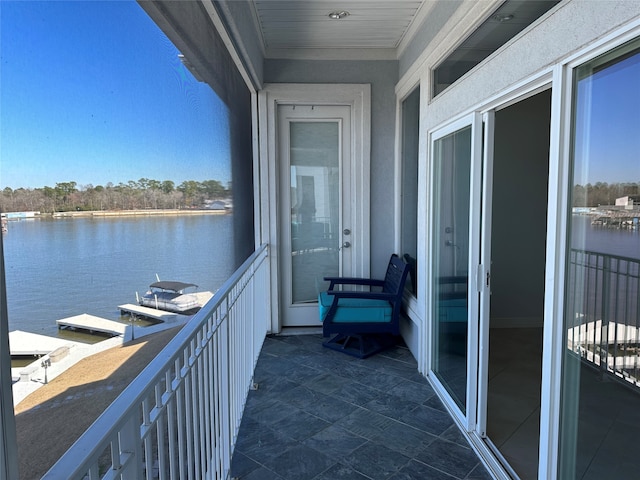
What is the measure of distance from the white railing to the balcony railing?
1315 millimetres

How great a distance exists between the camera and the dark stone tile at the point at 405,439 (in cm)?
223

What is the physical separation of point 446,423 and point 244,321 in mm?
1371

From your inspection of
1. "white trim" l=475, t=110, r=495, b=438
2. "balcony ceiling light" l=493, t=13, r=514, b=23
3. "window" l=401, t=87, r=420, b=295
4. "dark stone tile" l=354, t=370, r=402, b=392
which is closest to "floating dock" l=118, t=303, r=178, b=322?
"white trim" l=475, t=110, r=495, b=438

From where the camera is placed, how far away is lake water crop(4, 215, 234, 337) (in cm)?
78

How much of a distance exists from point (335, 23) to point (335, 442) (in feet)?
9.82

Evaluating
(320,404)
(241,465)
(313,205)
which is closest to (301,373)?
(320,404)

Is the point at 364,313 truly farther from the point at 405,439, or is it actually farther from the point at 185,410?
the point at 185,410

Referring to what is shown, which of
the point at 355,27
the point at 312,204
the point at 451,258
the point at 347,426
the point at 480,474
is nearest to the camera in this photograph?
the point at 480,474

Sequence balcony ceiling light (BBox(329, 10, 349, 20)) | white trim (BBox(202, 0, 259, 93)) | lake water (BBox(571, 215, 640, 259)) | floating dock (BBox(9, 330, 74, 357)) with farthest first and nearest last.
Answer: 1. balcony ceiling light (BBox(329, 10, 349, 20))
2. white trim (BBox(202, 0, 259, 93))
3. lake water (BBox(571, 215, 640, 259))
4. floating dock (BBox(9, 330, 74, 357))

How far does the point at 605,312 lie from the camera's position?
51.1 inches

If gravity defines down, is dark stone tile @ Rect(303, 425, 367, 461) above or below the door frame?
below

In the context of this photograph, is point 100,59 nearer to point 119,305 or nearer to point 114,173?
point 114,173

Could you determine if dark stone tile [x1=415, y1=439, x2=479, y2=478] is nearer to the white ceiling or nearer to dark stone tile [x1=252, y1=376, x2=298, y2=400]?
dark stone tile [x1=252, y1=376, x2=298, y2=400]

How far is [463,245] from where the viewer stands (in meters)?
2.41
